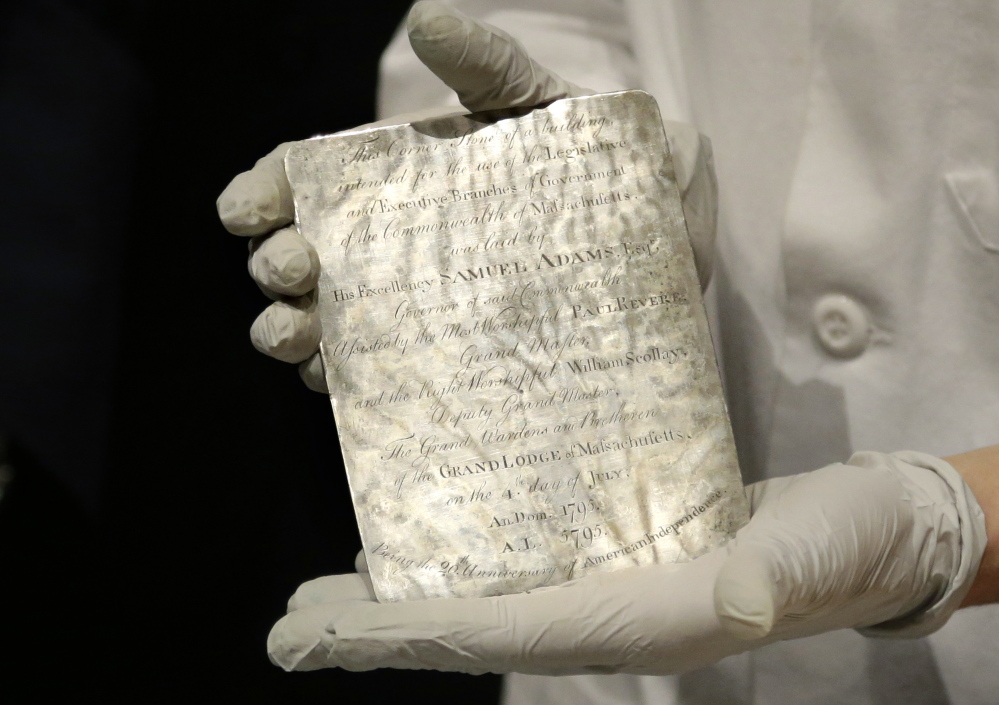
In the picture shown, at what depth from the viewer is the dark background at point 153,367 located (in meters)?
0.56

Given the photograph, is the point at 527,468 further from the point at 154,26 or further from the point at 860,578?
the point at 154,26

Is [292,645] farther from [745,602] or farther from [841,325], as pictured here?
[841,325]

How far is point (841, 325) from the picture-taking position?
558 mm

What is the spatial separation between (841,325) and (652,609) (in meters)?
0.28

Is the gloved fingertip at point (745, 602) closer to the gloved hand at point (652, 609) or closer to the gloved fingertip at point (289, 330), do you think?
the gloved hand at point (652, 609)

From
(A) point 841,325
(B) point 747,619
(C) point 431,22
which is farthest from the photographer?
(A) point 841,325

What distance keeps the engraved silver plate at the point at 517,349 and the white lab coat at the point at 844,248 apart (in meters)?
0.15

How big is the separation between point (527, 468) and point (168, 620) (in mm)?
401

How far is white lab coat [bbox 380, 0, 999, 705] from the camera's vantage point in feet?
1.73

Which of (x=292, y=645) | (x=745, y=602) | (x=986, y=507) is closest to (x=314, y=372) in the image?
(x=292, y=645)

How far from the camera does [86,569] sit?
24.4 inches

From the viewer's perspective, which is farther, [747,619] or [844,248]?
[844,248]

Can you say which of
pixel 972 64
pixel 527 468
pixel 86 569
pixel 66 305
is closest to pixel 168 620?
pixel 86 569

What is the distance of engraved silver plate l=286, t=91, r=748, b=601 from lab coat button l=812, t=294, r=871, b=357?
0.48 feet
